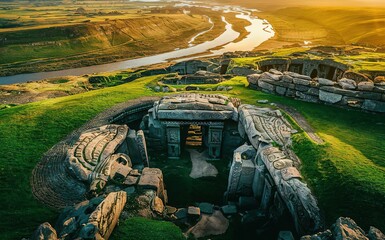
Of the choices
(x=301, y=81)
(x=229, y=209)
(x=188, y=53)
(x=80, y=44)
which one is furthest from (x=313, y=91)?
(x=80, y=44)

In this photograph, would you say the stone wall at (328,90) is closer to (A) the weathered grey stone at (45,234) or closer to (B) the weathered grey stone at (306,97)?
(B) the weathered grey stone at (306,97)

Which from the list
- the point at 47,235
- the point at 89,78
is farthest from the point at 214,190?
the point at 89,78

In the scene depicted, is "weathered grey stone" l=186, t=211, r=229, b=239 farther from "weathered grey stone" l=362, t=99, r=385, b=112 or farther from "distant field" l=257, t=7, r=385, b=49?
"distant field" l=257, t=7, r=385, b=49

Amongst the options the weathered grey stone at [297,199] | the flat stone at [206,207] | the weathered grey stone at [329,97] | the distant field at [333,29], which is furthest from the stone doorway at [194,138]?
the distant field at [333,29]

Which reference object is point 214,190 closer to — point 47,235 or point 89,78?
point 47,235

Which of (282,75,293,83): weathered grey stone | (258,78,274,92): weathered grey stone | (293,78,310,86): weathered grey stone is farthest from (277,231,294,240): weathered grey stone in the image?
(258,78,274,92): weathered grey stone

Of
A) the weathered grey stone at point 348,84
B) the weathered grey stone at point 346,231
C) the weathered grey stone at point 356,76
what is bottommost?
the weathered grey stone at point 356,76
